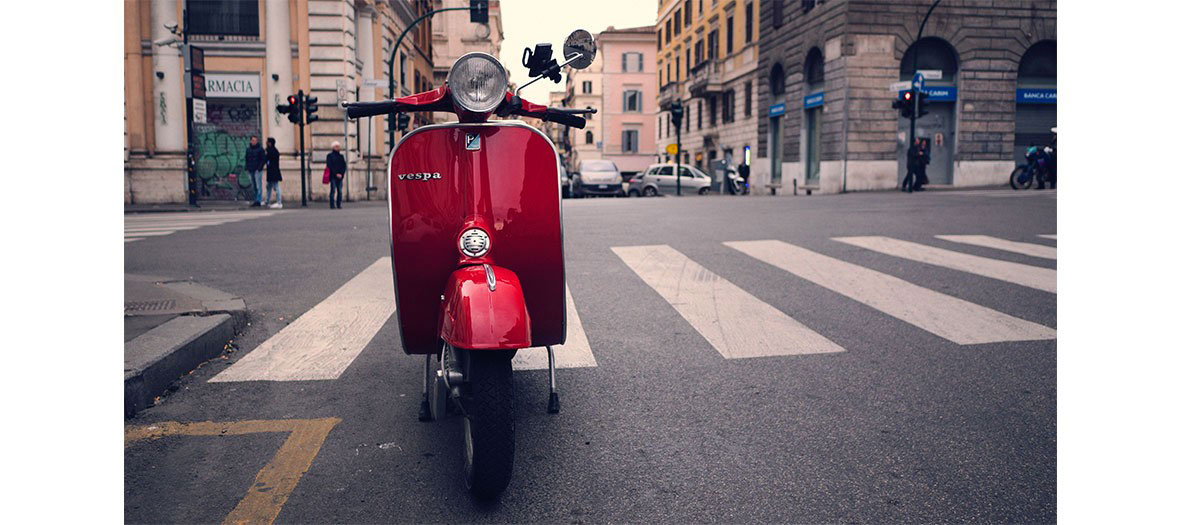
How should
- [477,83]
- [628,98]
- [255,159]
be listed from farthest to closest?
[628,98] → [255,159] → [477,83]

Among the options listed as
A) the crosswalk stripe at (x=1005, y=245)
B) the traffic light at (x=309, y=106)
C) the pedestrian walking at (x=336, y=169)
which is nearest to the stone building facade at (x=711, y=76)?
the traffic light at (x=309, y=106)

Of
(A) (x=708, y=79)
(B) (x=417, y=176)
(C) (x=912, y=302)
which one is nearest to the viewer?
(B) (x=417, y=176)

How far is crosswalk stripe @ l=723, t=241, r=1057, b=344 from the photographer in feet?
15.9

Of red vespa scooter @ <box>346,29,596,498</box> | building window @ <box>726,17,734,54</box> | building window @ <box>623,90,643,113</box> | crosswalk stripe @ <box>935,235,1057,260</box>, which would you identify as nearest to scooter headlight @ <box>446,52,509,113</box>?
red vespa scooter @ <box>346,29,596,498</box>

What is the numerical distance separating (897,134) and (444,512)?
28.8 meters

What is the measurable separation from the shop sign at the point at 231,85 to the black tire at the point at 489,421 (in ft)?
72.8

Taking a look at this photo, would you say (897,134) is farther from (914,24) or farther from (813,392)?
(813,392)

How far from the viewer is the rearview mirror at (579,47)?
10.9 feet

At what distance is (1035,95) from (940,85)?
11.1 feet

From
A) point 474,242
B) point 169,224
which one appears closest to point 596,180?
point 169,224

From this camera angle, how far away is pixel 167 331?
169 inches

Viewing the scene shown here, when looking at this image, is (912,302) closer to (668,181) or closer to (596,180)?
(596,180)

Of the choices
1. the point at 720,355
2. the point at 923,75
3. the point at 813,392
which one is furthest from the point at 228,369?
the point at 923,75

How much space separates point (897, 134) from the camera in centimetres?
2878
